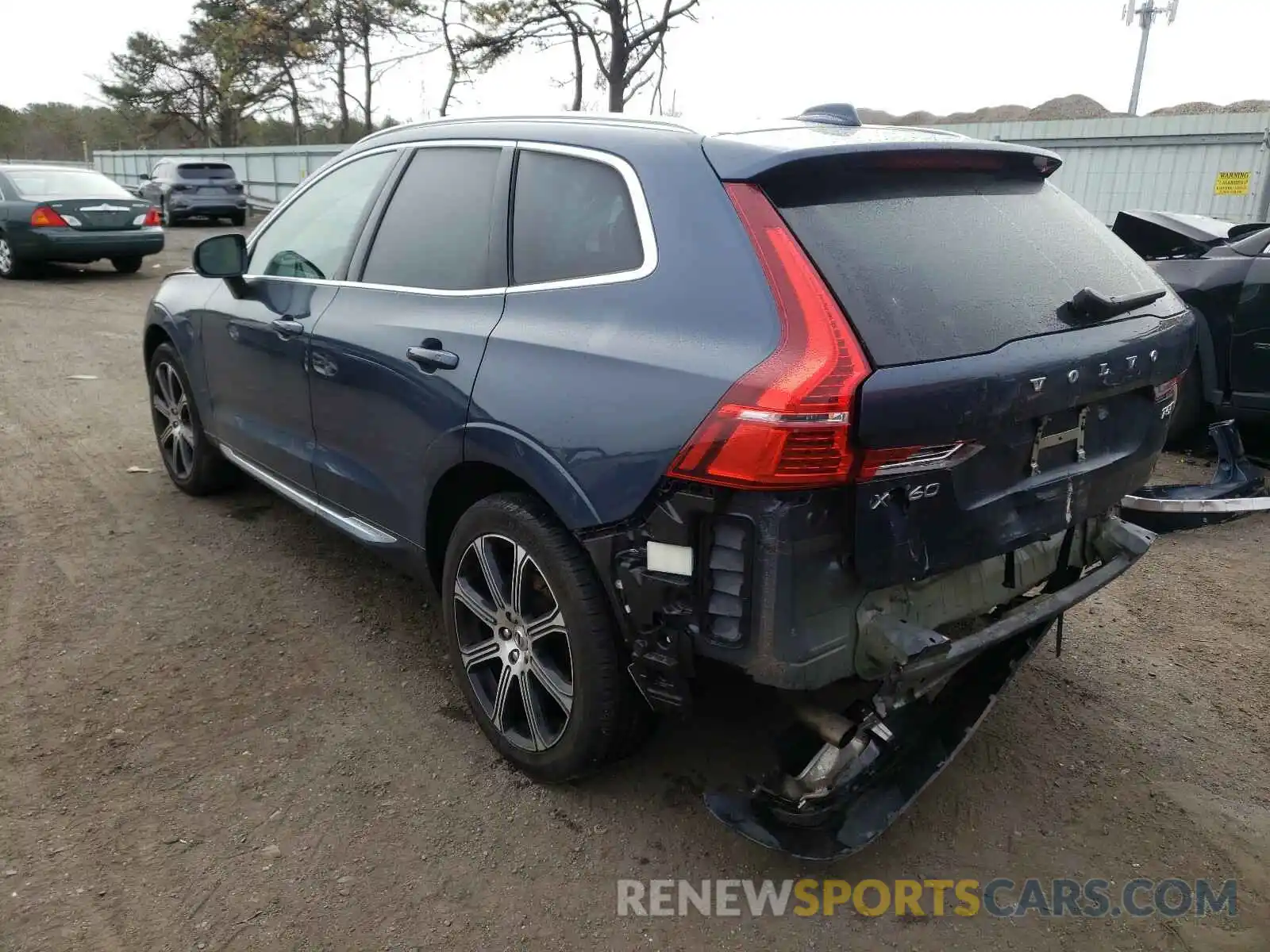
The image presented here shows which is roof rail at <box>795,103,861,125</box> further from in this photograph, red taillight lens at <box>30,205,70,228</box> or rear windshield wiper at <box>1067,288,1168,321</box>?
red taillight lens at <box>30,205,70,228</box>

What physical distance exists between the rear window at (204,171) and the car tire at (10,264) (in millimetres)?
9470

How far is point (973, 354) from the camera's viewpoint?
223cm

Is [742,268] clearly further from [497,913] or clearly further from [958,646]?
[497,913]

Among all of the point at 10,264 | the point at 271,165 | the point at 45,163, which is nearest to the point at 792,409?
the point at 10,264

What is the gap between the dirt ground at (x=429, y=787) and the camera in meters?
2.39

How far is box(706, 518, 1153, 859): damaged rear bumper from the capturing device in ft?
7.70

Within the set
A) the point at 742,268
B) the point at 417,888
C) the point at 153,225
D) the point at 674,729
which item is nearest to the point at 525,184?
the point at 742,268

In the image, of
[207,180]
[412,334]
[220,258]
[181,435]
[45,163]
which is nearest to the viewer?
[412,334]

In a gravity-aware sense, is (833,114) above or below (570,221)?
above

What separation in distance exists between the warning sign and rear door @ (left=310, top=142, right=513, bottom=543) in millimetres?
9835

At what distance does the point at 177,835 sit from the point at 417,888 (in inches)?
28.5

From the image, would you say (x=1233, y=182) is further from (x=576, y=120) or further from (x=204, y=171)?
(x=204, y=171)

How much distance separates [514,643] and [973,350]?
1527 millimetres

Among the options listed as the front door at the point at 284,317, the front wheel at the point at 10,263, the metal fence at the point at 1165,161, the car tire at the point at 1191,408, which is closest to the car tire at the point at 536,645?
the front door at the point at 284,317
